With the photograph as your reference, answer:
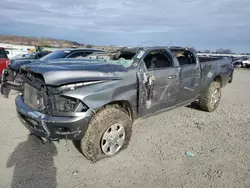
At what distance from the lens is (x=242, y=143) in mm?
4465

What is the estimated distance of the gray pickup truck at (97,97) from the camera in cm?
331

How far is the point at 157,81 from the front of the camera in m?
4.47

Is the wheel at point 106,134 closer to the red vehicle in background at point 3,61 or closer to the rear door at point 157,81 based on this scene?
the rear door at point 157,81

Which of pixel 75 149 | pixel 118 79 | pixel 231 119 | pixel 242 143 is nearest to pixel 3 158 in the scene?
pixel 75 149

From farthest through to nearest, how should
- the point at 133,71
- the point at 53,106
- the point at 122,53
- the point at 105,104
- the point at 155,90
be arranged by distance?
the point at 122,53 < the point at 155,90 < the point at 133,71 < the point at 105,104 < the point at 53,106

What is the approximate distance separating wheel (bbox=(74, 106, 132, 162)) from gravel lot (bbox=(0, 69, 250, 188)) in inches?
6.3

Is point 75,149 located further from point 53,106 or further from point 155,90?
point 155,90

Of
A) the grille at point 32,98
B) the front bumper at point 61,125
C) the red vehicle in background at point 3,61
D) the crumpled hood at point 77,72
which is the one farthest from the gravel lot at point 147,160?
the red vehicle in background at point 3,61

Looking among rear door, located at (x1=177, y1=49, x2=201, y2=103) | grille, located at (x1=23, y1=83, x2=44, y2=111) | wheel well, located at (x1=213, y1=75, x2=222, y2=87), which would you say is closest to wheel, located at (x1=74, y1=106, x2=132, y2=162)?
grille, located at (x1=23, y1=83, x2=44, y2=111)

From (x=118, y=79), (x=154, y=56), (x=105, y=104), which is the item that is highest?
(x=154, y=56)

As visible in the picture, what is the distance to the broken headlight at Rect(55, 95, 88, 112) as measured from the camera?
10.9 feet

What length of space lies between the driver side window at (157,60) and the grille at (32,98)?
6.78ft

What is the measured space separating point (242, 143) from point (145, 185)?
237cm

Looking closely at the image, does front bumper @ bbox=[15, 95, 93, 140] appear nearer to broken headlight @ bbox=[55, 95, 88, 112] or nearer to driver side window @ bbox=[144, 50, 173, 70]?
broken headlight @ bbox=[55, 95, 88, 112]
